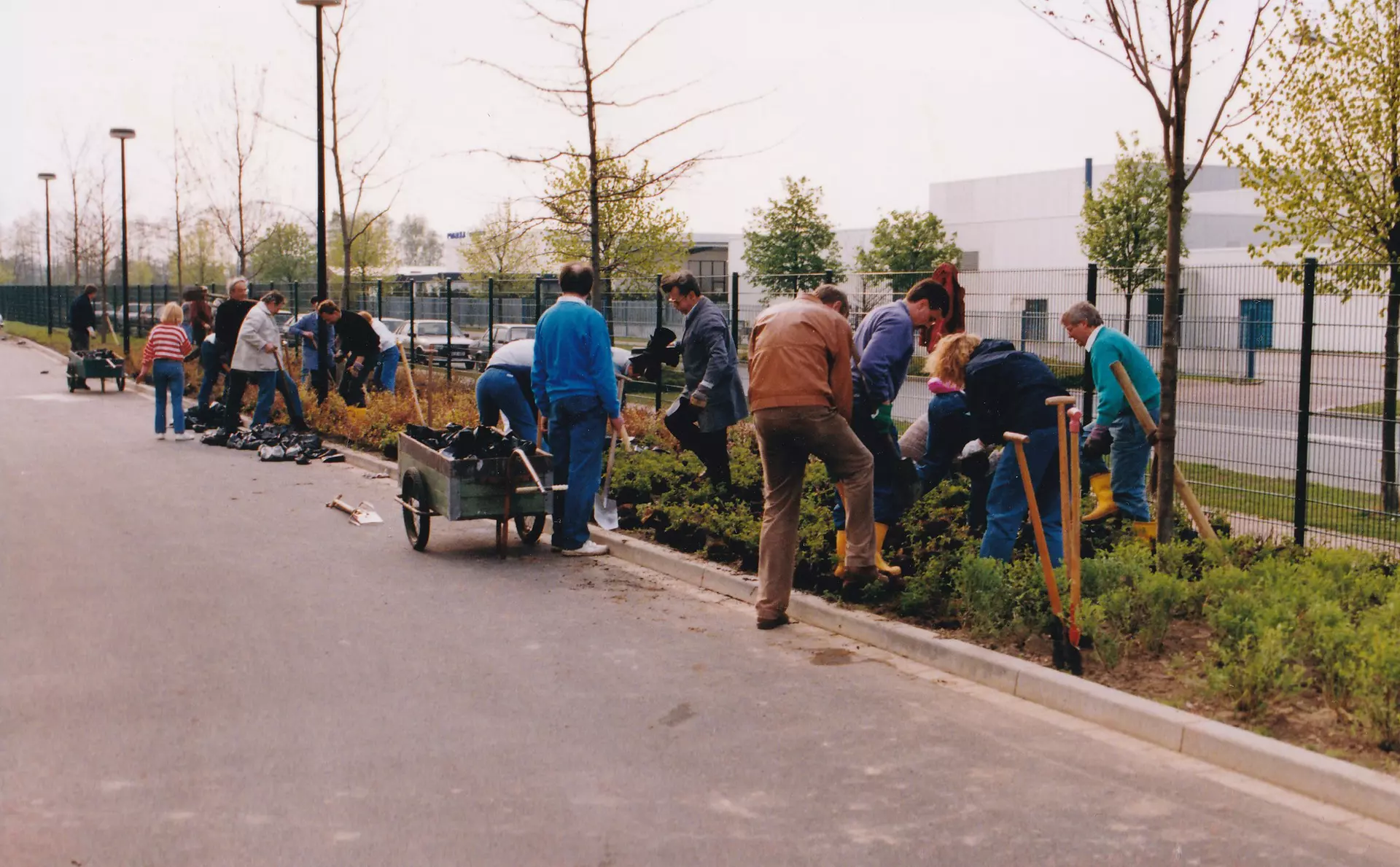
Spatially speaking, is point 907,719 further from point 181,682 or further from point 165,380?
point 165,380

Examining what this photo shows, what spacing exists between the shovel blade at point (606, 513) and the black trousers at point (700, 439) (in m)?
0.76

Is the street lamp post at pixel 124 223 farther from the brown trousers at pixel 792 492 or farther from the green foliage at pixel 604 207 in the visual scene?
the brown trousers at pixel 792 492

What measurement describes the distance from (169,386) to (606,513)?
942cm

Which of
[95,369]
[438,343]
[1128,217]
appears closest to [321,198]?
[95,369]

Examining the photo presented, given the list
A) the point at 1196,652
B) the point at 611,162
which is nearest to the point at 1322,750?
the point at 1196,652

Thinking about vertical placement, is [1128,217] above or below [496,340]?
above

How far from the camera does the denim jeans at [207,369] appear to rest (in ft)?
60.3

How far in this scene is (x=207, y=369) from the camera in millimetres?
18641

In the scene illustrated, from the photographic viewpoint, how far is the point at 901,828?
4559 mm

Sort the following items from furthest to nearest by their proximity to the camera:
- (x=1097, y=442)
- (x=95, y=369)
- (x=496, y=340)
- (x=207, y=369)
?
(x=95, y=369)
(x=496, y=340)
(x=207, y=369)
(x=1097, y=442)

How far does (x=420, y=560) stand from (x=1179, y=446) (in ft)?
18.7

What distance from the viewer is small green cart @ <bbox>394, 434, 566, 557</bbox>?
933 centimetres

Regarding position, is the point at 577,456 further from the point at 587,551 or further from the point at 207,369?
the point at 207,369

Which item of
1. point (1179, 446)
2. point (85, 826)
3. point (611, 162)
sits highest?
point (611, 162)
